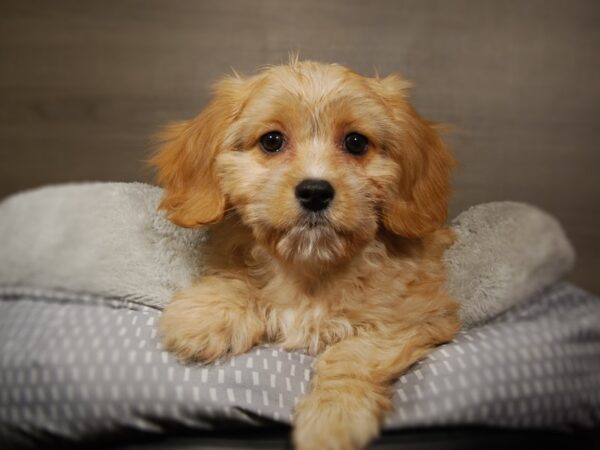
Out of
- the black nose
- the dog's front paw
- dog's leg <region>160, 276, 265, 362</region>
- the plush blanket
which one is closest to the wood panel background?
the plush blanket

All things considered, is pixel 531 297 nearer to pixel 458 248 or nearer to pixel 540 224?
pixel 540 224

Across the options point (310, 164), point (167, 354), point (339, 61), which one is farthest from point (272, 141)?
point (167, 354)

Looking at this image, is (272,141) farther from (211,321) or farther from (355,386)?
(355,386)

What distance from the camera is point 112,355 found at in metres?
1.05

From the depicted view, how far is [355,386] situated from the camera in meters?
1.03

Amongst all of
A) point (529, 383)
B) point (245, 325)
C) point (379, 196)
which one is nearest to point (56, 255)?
point (245, 325)

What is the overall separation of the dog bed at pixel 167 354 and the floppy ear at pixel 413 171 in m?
0.20

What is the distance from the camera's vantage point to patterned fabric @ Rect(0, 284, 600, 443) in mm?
990

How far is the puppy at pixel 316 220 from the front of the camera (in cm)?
109

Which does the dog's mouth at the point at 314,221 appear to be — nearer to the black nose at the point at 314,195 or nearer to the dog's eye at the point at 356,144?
the black nose at the point at 314,195

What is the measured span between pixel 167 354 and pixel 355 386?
1.15ft

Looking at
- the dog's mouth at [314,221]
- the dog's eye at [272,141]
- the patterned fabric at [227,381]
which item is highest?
the dog's eye at [272,141]

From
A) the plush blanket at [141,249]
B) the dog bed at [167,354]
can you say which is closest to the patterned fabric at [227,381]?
the dog bed at [167,354]

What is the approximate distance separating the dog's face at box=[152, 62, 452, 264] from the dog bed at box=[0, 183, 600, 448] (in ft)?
0.59
